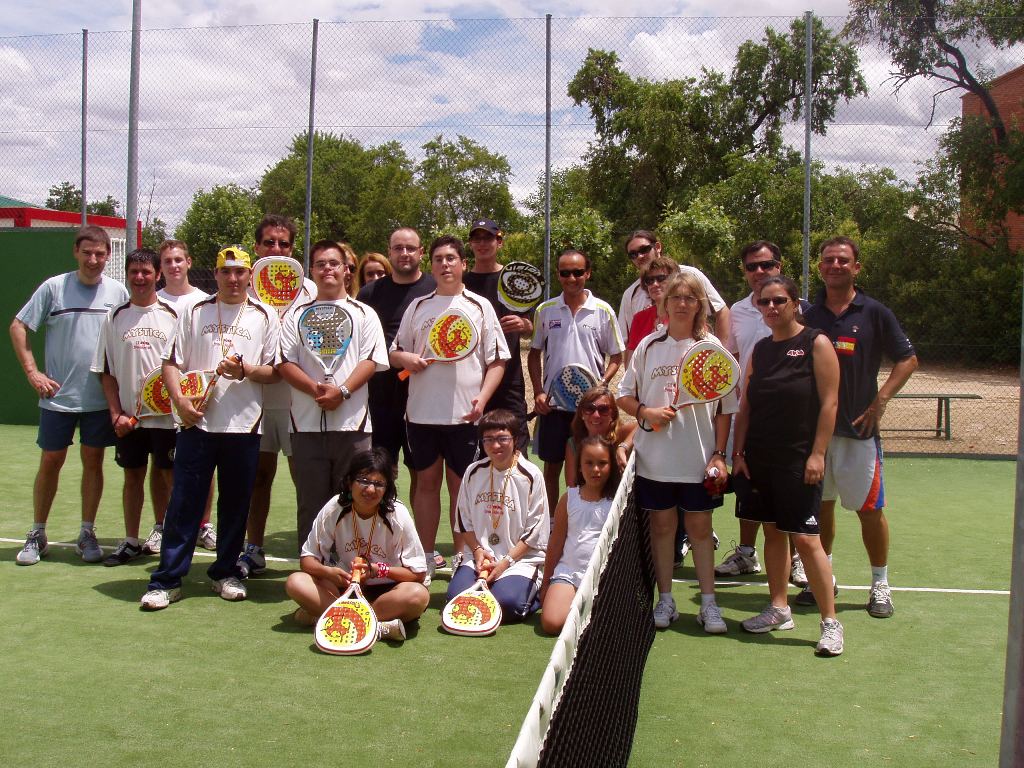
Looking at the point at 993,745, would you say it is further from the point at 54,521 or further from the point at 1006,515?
the point at 54,521

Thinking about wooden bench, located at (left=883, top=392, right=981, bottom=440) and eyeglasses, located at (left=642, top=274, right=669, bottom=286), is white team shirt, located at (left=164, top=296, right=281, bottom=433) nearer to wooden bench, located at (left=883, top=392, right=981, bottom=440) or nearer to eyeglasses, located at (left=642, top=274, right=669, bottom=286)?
eyeglasses, located at (left=642, top=274, right=669, bottom=286)

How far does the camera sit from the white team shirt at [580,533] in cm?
481

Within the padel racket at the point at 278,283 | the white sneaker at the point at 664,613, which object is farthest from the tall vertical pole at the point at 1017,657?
the padel racket at the point at 278,283

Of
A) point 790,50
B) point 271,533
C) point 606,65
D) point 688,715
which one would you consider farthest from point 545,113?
point 688,715

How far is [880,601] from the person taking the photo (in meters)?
5.12

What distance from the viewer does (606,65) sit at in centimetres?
1209

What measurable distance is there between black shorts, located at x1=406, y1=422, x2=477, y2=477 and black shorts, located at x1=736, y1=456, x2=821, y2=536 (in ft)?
5.04

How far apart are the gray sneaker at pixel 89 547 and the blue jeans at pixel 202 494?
2.92 feet

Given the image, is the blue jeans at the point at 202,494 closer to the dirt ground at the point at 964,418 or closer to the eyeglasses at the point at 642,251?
the eyeglasses at the point at 642,251

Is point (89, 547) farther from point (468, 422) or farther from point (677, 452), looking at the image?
point (677, 452)

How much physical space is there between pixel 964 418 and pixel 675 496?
30.3ft

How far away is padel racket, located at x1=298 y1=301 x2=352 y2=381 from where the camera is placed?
206 inches

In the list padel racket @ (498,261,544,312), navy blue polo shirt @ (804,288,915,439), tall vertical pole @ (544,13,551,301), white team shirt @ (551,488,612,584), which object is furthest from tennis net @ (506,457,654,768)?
tall vertical pole @ (544,13,551,301)

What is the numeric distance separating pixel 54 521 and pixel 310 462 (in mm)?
2628
